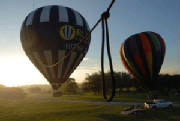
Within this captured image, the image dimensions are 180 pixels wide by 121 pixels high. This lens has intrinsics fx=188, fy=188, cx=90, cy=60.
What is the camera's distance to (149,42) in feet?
87.4

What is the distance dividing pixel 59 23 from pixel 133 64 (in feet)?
46.7

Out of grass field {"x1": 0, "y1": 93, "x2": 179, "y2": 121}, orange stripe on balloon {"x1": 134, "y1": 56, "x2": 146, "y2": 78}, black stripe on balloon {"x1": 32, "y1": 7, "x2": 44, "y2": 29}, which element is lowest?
grass field {"x1": 0, "y1": 93, "x2": 179, "y2": 121}

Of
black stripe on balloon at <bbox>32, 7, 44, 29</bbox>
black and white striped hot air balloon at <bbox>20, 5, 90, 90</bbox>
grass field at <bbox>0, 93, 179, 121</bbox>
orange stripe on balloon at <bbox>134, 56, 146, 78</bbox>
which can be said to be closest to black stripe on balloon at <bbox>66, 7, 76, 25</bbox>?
black and white striped hot air balloon at <bbox>20, 5, 90, 90</bbox>

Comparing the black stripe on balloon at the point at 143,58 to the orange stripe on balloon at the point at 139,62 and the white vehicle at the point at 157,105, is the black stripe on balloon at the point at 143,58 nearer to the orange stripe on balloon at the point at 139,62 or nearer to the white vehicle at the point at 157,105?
the orange stripe on balloon at the point at 139,62

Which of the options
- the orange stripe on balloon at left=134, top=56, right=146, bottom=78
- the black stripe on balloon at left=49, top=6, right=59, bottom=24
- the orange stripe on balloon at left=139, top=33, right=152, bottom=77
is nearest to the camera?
the black stripe on balloon at left=49, top=6, right=59, bottom=24

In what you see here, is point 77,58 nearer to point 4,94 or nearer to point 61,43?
point 61,43

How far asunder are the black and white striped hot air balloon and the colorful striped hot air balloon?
1133 cm

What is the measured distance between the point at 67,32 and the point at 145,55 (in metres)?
13.9

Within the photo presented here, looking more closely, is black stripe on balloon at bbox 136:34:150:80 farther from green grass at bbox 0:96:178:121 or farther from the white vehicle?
green grass at bbox 0:96:178:121

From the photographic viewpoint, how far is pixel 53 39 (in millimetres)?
16266

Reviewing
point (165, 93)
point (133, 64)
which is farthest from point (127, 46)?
point (165, 93)

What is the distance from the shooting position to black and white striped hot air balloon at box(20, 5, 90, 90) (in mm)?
16375

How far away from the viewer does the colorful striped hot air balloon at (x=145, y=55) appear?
86.1ft

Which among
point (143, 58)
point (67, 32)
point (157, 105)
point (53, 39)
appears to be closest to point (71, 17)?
point (67, 32)
